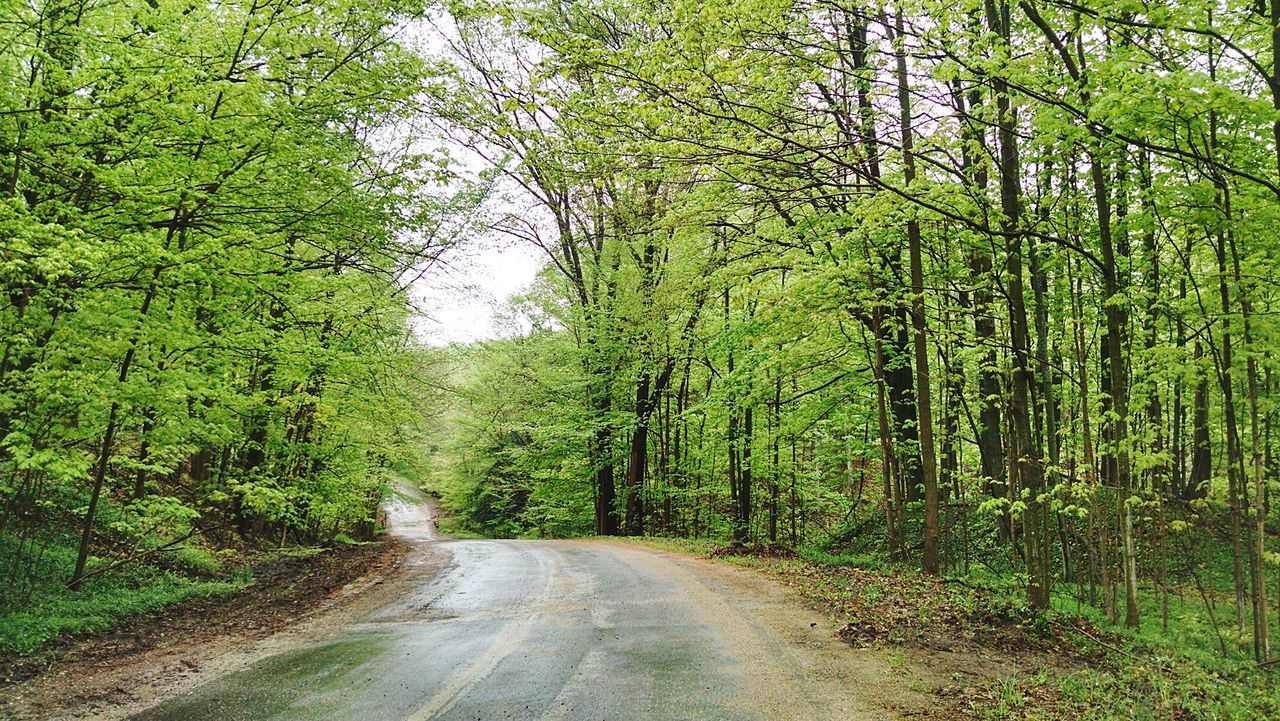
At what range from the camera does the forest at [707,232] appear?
6.76 m

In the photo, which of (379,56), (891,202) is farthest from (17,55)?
(891,202)

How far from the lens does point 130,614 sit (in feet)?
26.0

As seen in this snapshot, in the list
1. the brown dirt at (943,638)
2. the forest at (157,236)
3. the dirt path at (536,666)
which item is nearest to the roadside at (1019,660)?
the brown dirt at (943,638)

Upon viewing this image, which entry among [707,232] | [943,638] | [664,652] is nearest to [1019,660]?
[943,638]

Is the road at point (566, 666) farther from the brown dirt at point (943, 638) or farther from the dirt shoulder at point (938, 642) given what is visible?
the brown dirt at point (943, 638)

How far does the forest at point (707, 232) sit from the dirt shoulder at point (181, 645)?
55 centimetres

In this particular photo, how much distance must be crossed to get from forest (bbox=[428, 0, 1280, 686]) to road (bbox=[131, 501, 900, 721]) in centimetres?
364

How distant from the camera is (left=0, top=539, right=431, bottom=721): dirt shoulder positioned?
5271 millimetres

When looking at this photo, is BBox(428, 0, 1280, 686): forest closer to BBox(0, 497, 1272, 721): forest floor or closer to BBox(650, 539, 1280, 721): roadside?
BBox(650, 539, 1280, 721): roadside

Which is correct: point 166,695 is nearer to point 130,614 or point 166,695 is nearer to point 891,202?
point 130,614

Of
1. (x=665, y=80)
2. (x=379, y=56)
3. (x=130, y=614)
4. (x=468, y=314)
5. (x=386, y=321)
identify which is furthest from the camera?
(x=468, y=314)

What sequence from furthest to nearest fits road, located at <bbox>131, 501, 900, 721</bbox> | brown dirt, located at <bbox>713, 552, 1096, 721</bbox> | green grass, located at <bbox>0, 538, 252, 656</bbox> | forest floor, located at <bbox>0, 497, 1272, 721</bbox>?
green grass, located at <bbox>0, 538, 252, 656</bbox> → brown dirt, located at <bbox>713, 552, 1096, 721</bbox> → forest floor, located at <bbox>0, 497, 1272, 721</bbox> → road, located at <bbox>131, 501, 900, 721</bbox>

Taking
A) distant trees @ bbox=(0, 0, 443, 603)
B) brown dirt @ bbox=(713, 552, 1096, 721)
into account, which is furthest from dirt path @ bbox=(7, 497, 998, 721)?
distant trees @ bbox=(0, 0, 443, 603)

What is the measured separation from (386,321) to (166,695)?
447 inches
